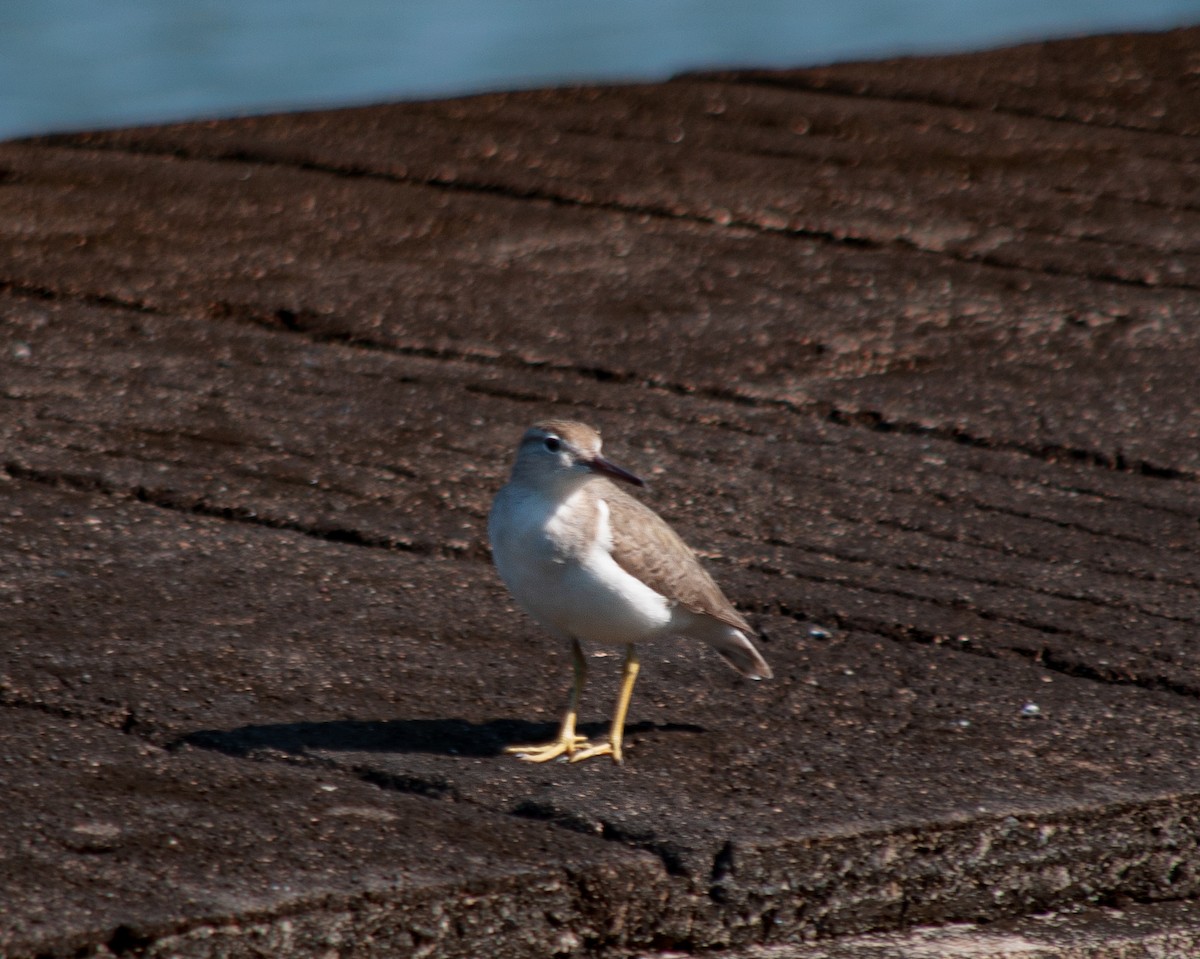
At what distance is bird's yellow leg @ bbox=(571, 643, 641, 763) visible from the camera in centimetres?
351

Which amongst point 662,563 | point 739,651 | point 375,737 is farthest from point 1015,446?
point 375,737

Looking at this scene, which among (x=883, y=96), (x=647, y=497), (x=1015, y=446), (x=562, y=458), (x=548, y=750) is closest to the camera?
(x=548, y=750)

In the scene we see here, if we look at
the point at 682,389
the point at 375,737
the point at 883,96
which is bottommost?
the point at 375,737

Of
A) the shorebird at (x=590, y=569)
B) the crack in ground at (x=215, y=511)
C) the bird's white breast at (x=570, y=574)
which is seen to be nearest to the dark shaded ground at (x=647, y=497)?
the crack in ground at (x=215, y=511)

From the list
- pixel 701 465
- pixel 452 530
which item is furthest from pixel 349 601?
pixel 701 465

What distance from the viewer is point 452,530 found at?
4621 millimetres

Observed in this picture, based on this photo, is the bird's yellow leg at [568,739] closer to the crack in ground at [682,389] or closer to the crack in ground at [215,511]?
the crack in ground at [215,511]

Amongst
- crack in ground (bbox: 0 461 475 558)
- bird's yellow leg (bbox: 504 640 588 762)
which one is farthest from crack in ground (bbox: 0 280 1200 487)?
bird's yellow leg (bbox: 504 640 588 762)

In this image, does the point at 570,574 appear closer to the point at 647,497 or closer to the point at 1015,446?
the point at 647,497

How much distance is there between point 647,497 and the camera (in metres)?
4.86

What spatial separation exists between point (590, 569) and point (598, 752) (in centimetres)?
36

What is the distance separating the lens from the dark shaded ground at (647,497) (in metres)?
3.09

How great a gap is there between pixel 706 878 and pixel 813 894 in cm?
20

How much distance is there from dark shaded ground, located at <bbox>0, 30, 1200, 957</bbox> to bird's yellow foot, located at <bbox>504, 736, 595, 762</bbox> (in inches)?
2.5
